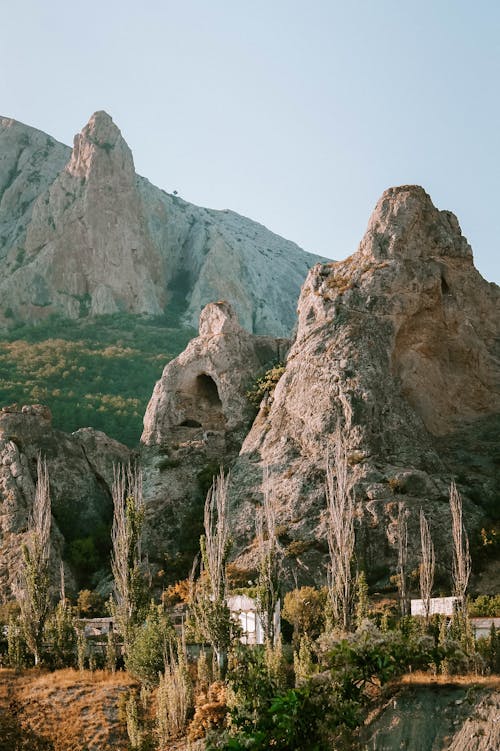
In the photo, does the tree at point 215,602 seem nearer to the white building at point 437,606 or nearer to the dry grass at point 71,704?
the dry grass at point 71,704

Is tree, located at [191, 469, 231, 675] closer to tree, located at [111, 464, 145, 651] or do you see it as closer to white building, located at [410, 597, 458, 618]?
tree, located at [111, 464, 145, 651]

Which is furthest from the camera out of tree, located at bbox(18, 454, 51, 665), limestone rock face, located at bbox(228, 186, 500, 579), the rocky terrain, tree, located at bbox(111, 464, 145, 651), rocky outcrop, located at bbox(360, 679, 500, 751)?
limestone rock face, located at bbox(228, 186, 500, 579)

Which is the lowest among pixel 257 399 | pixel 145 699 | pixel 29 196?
pixel 145 699

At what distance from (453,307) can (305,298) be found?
7.47 meters

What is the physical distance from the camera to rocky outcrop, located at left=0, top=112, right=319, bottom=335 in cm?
10462

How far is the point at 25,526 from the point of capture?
42469mm

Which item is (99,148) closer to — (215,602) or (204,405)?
(204,405)

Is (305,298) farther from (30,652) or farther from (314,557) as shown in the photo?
(30,652)

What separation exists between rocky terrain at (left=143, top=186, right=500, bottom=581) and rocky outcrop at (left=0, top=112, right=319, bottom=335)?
179 ft

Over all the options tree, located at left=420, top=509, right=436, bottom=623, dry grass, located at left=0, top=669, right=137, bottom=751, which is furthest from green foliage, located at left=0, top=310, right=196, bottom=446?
dry grass, located at left=0, top=669, right=137, bottom=751

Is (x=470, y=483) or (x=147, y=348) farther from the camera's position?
(x=147, y=348)

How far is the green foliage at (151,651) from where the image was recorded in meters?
29.3

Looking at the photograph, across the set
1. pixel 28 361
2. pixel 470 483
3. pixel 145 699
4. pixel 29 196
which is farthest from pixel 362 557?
pixel 29 196

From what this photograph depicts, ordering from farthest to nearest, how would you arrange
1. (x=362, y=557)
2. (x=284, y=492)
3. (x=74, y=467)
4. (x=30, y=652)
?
(x=74, y=467), (x=284, y=492), (x=362, y=557), (x=30, y=652)
